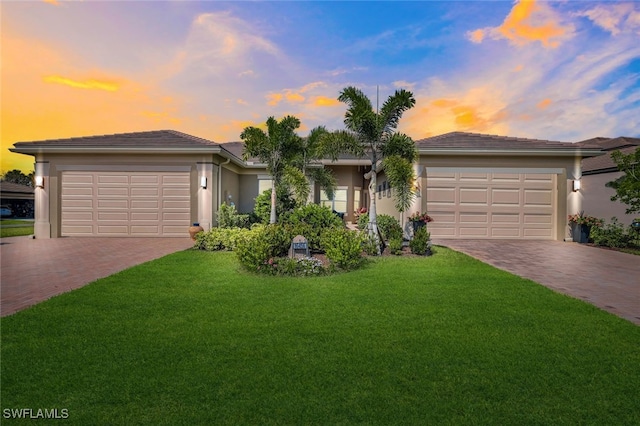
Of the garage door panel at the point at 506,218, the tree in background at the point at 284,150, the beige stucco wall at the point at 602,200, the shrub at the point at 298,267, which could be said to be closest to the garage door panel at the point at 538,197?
the garage door panel at the point at 506,218

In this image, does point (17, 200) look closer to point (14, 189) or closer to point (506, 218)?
point (14, 189)

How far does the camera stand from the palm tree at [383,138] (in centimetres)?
940

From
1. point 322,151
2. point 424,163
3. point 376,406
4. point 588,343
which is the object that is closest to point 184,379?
point 376,406

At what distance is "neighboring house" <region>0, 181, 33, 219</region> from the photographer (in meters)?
34.9

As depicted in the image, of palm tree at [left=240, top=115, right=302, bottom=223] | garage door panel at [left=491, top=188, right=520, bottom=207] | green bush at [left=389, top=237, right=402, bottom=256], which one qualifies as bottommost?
green bush at [left=389, top=237, right=402, bottom=256]

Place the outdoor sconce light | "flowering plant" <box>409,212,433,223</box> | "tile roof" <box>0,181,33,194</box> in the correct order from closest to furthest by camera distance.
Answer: "flowering plant" <box>409,212,433,223</box> → the outdoor sconce light → "tile roof" <box>0,181,33,194</box>

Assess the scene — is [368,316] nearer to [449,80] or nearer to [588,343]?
[588,343]

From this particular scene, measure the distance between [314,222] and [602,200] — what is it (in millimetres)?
14563

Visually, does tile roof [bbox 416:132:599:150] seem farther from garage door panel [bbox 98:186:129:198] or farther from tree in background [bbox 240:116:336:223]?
garage door panel [bbox 98:186:129:198]

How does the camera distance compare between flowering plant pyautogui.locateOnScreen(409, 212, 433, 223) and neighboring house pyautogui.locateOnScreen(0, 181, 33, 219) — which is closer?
flowering plant pyautogui.locateOnScreen(409, 212, 433, 223)

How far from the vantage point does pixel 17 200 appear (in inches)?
1463

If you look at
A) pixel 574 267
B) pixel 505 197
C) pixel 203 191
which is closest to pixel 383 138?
pixel 574 267

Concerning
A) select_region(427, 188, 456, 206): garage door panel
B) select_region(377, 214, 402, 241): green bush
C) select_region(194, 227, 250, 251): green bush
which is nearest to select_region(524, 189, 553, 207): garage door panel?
select_region(427, 188, 456, 206): garage door panel

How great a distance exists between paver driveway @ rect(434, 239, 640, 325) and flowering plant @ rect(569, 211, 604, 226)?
994 mm
